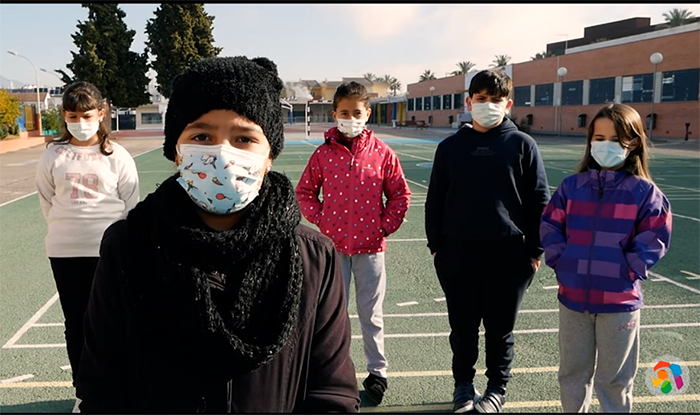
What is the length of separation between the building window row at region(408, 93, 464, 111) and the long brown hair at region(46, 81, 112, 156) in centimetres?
5584

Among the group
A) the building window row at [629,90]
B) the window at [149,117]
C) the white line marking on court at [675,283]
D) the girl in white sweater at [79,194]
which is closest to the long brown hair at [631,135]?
the girl in white sweater at [79,194]

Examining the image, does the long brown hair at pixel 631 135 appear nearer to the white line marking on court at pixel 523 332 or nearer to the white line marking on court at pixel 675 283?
the white line marking on court at pixel 523 332

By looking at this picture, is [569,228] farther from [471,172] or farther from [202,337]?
[202,337]

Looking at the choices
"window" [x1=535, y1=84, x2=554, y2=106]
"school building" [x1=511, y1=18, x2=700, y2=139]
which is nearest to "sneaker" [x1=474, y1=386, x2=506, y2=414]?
"school building" [x1=511, y1=18, x2=700, y2=139]

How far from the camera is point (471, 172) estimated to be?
11.3 feet

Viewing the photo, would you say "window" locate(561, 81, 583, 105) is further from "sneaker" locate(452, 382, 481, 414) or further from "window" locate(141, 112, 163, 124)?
"window" locate(141, 112, 163, 124)

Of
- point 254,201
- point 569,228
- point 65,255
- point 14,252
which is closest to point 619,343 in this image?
point 569,228

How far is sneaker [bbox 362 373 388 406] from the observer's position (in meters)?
3.62

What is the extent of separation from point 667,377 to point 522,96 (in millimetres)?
47872

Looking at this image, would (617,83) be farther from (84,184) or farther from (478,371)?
(84,184)

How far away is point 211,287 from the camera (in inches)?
58.7

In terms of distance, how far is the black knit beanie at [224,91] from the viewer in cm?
148

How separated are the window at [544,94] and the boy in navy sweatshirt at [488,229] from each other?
4439 cm

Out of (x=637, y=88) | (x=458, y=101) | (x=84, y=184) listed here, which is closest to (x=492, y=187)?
(x=84, y=184)
